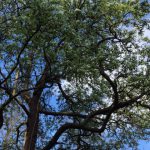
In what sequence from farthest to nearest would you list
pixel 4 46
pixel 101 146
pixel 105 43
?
1. pixel 101 146
2. pixel 105 43
3. pixel 4 46

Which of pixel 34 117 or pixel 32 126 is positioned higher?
pixel 34 117

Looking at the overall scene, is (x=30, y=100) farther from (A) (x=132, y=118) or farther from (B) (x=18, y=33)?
(B) (x=18, y=33)

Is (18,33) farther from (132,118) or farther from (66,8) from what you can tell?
(132,118)

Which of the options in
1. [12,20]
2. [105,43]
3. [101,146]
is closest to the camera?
[12,20]

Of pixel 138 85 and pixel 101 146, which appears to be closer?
pixel 138 85

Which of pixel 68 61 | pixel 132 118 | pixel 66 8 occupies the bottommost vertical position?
pixel 68 61

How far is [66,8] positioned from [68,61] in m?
2.81

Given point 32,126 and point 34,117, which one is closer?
point 32,126

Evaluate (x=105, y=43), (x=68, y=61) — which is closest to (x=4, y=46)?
(x=68, y=61)

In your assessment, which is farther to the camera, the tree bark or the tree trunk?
the tree trunk

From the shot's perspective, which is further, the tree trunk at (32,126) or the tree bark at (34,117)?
the tree trunk at (32,126)

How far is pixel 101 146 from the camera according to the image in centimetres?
2050

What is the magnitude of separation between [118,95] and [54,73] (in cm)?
261

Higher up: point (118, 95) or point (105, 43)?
point (105, 43)
